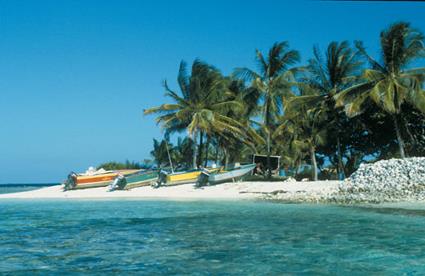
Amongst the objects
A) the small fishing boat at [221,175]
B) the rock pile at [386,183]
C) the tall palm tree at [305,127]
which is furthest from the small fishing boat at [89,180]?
the rock pile at [386,183]

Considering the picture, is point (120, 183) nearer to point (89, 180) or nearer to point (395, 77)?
point (89, 180)

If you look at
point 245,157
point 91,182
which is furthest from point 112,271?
point 245,157

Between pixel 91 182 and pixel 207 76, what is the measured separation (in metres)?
9.81

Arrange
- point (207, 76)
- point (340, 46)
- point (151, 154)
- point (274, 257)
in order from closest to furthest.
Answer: point (274, 257), point (340, 46), point (207, 76), point (151, 154)

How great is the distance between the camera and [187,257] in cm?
626

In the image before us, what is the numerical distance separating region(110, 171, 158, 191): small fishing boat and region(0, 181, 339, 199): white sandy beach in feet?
1.63

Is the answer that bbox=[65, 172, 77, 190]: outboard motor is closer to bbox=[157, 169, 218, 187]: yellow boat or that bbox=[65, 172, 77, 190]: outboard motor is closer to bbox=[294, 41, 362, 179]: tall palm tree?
bbox=[157, 169, 218, 187]: yellow boat

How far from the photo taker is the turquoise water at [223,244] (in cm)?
563

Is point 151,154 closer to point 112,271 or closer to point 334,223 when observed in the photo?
point 334,223

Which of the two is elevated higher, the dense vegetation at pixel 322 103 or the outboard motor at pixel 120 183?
the dense vegetation at pixel 322 103

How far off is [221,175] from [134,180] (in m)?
5.23

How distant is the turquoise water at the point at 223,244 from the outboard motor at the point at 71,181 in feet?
49.3

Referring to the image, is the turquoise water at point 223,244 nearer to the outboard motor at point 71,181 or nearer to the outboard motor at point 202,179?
the outboard motor at point 202,179

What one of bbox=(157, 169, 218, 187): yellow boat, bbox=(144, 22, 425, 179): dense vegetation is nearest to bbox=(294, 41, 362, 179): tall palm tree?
bbox=(144, 22, 425, 179): dense vegetation
